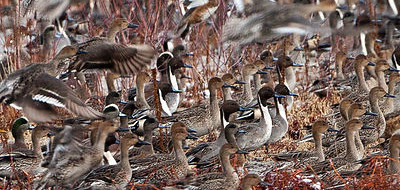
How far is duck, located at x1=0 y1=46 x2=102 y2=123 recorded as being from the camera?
770 centimetres

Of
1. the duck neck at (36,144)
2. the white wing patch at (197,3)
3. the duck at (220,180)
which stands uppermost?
the white wing patch at (197,3)

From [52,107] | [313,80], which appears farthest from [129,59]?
[313,80]

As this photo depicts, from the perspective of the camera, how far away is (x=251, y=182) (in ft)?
22.0

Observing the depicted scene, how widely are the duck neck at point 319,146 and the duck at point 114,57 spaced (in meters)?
1.81

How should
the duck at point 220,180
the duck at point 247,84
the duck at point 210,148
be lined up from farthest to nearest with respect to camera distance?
the duck at point 247,84 → the duck at point 210,148 → the duck at point 220,180

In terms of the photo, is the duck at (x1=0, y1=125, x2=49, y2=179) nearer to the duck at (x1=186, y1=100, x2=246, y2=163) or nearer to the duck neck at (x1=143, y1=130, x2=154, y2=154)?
the duck neck at (x1=143, y1=130, x2=154, y2=154)

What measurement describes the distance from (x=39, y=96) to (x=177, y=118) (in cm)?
208

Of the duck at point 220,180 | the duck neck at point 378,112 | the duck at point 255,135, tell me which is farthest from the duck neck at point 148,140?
the duck neck at point 378,112

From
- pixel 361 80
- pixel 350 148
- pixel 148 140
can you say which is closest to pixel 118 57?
pixel 148 140

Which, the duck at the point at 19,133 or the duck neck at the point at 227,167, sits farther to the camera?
the duck at the point at 19,133

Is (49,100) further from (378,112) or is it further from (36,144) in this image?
(378,112)

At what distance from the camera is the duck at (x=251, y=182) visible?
6691mm

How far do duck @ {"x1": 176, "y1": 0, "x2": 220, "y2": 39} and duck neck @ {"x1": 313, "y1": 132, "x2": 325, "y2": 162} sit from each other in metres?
3.57

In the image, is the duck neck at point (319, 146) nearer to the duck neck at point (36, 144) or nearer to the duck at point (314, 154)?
the duck at point (314, 154)
